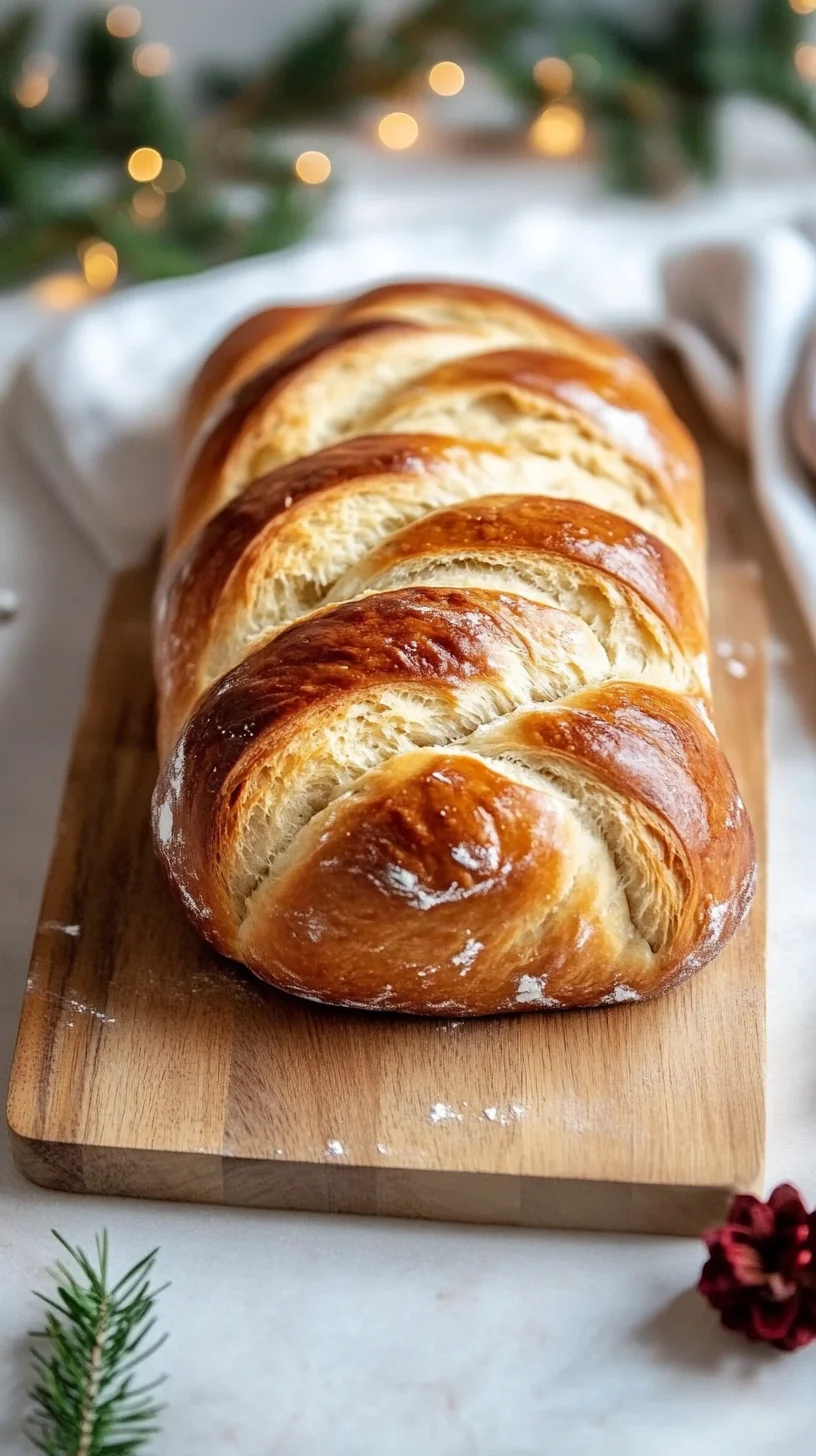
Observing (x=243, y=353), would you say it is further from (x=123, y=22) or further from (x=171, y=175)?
(x=123, y=22)

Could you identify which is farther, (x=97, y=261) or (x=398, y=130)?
(x=398, y=130)

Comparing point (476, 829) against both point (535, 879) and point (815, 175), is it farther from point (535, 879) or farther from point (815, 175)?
point (815, 175)

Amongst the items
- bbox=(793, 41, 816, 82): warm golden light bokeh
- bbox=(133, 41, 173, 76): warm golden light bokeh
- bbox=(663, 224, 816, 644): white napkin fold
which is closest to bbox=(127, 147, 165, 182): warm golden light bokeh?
bbox=(133, 41, 173, 76): warm golden light bokeh

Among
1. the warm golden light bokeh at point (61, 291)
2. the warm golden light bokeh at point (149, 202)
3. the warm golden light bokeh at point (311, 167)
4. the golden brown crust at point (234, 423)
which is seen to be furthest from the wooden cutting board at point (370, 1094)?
the warm golden light bokeh at point (311, 167)

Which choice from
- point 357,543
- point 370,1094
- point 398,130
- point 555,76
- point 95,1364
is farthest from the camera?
point 398,130

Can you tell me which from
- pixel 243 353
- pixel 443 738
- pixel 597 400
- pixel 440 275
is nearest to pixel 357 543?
pixel 443 738
